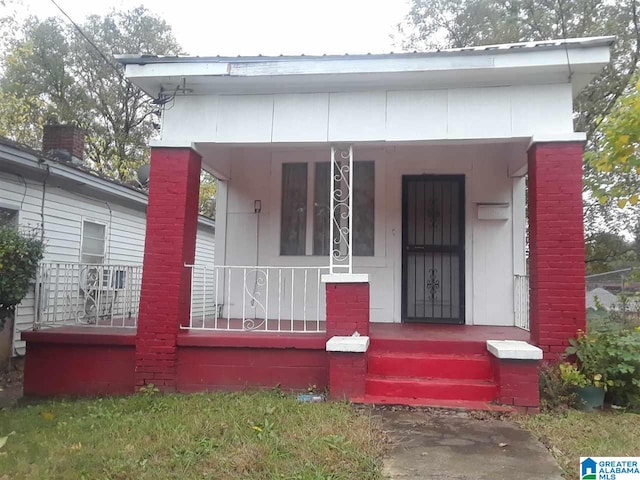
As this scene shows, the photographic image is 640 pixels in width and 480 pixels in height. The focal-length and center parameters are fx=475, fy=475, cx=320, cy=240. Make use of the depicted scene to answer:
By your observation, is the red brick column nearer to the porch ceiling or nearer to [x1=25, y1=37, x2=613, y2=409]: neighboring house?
[x1=25, y1=37, x2=613, y2=409]: neighboring house

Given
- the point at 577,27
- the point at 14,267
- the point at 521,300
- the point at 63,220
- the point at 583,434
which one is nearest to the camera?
the point at 583,434

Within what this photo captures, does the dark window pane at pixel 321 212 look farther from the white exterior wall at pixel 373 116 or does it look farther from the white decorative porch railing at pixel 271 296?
the white exterior wall at pixel 373 116

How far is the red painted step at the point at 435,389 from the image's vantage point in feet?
15.2

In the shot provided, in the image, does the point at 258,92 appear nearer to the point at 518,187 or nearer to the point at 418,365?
the point at 418,365

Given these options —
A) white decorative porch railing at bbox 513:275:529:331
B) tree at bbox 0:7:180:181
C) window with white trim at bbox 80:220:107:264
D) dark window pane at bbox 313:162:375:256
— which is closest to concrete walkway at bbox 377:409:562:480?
white decorative porch railing at bbox 513:275:529:331

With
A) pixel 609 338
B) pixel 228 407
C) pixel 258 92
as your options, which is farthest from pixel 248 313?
pixel 609 338

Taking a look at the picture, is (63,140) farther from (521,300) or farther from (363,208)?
(521,300)

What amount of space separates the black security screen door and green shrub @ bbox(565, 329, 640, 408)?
209cm

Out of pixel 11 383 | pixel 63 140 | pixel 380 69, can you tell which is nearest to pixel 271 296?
pixel 380 69

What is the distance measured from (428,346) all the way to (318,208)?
2771mm

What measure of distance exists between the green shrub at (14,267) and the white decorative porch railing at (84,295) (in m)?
0.17

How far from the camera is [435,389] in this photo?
4.67 m

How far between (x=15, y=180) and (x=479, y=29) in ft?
43.4

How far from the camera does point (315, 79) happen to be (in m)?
5.11
